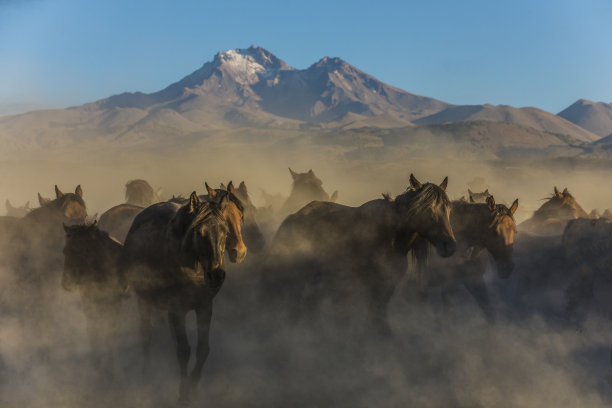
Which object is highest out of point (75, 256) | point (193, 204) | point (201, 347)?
point (193, 204)

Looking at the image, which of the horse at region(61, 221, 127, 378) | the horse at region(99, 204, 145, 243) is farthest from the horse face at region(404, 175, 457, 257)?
the horse at region(99, 204, 145, 243)

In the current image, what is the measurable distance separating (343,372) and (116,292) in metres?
3.09

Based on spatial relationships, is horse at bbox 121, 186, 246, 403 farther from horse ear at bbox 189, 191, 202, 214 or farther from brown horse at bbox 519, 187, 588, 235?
brown horse at bbox 519, 187, 588, 235

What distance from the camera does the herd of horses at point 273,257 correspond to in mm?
5504

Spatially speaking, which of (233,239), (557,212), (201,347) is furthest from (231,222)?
(557,212)

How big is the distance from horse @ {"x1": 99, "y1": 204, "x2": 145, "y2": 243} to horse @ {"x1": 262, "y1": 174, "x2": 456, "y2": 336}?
2.73 metres

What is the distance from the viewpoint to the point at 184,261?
17.6 ft

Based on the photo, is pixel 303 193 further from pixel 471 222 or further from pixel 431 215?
pixel 431 215

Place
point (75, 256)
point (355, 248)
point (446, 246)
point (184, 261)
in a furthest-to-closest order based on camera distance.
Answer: point (355, 248) < point (75, 256) < point (446, 246) < point (184, 261)

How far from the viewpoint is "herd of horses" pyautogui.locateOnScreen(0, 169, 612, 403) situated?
5.50m

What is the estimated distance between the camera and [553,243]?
9.89 metres

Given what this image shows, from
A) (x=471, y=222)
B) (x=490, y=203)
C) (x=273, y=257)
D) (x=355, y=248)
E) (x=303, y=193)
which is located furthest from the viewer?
(x=303, y=193)

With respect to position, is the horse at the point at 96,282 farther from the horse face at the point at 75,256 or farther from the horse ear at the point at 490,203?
the horse ear at the point at 490,203

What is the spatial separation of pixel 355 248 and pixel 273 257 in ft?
4.69
